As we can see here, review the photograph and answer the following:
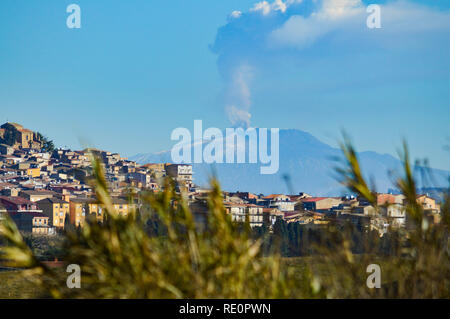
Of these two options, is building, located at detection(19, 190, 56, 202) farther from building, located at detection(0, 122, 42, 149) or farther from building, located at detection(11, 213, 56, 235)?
building, located at detection(0, 122, 42, 149)

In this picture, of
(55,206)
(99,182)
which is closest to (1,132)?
(55,206)

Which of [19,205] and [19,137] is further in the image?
[19,137]

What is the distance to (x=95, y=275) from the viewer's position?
309 cm

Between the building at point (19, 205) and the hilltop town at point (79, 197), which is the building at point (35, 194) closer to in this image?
the hilltop town at point (79, 197)

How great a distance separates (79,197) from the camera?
249 ft

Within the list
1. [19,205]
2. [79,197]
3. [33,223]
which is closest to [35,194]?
[79,197]

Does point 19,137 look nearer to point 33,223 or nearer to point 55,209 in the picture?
point 55,209

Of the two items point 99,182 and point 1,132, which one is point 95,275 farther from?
point 1,132

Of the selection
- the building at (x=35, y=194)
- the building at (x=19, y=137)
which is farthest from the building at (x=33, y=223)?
the building at (x=19, y=137)

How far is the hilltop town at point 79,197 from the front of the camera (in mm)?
3639

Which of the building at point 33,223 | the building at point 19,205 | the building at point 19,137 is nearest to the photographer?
the building at point 33,223

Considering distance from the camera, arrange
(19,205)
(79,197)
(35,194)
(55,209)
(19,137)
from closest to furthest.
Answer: (55,209) → (19,205) → (35,194) → (79,197) → (19,137)
